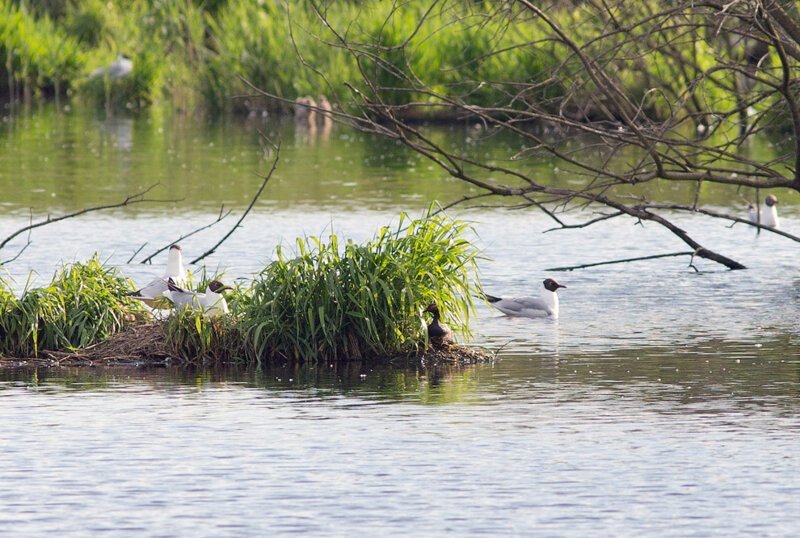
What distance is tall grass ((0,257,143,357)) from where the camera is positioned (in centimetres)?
1195

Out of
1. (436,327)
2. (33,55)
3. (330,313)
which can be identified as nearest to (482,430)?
(436,327)

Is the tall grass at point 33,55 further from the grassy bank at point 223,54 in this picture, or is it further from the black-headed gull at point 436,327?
the black-headed gull at point 436,327

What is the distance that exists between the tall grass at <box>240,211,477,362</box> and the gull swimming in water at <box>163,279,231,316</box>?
0.24m

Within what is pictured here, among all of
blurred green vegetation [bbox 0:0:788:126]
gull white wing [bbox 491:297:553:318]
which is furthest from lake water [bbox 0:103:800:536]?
blurred green vegetation [bbox 0:0:788:126]

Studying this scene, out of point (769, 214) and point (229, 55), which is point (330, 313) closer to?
point (769, 214)

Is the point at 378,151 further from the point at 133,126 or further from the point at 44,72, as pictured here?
the point at 44,72

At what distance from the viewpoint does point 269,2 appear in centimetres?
4081

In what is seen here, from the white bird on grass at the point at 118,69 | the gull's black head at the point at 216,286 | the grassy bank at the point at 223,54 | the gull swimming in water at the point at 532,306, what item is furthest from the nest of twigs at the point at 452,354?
the white bird on grass at the point at 118,69

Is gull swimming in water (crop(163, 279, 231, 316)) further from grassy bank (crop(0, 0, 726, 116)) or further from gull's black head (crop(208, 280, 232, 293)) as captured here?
grassy bank (crop(0, 0, 726, 116))

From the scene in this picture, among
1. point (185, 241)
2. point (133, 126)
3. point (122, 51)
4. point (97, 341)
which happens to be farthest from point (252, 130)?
point (97, 341)

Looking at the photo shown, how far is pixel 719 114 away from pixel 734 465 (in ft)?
11.8

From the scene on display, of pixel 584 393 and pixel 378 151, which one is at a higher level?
pixel 378 151

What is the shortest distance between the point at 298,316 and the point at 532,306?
2.99 meters

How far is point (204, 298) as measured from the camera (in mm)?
12312
